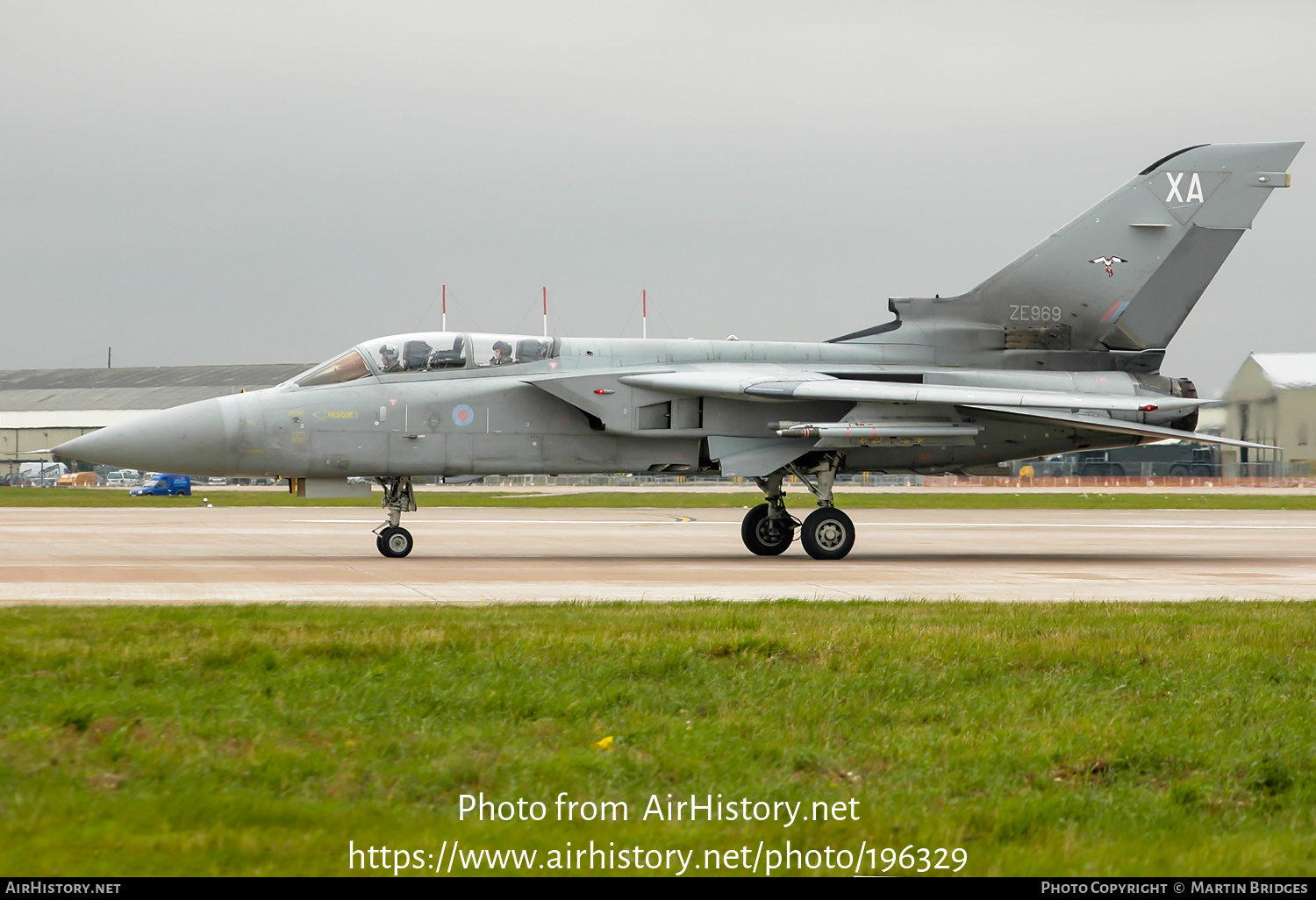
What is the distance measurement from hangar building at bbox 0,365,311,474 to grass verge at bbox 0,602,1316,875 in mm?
80763

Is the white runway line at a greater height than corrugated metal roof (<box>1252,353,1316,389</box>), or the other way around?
corrugated metal roof (<box>1252,353,1316,389</box>)

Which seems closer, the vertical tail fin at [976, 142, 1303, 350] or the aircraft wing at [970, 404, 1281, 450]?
the aircraft wing at [970, 404, 1281, 450]

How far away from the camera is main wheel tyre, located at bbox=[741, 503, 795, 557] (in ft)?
61.4

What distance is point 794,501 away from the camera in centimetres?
4516

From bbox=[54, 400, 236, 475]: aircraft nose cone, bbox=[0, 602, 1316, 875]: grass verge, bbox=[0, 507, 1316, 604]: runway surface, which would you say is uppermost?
bbox=[54, 400, 236, 475]: aircraft nose cone

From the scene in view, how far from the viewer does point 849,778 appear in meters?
5.17

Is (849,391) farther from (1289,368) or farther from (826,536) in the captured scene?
(1289,368)

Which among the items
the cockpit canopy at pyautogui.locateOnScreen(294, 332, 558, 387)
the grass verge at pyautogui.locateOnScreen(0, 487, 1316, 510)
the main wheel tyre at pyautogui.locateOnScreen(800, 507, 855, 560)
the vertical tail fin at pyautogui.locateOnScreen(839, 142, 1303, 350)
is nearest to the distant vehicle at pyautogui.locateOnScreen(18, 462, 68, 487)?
the grass verge at pyautogui.locateOnScreen(0, 487, 1316, 510)

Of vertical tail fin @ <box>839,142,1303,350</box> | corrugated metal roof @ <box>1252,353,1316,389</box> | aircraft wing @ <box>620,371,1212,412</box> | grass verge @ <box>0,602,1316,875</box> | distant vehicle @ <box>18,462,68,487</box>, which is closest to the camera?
grass verge @ <box>0,602,1316,875</box>

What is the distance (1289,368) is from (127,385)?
273 ft

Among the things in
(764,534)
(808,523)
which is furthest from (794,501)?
(808,523)

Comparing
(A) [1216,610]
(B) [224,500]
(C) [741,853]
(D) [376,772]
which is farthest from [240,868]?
(B) [224,500]

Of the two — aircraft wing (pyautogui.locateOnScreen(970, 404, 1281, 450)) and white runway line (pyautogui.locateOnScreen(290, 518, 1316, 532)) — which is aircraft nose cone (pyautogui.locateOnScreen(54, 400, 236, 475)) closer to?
white runway line (pyautogui.locateOnScreen(290, 518, 1316, 532))

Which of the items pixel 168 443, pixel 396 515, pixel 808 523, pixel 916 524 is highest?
pixel 168 443
